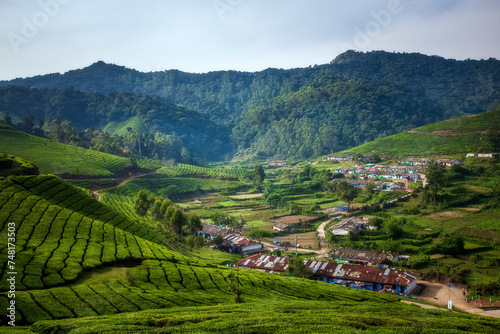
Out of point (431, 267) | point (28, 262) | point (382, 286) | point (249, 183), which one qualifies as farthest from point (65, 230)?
point (249, 183)

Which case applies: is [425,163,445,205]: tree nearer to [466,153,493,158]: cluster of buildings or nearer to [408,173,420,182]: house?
[408,173,420,182]: house

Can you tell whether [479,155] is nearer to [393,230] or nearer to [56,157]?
[393,230]

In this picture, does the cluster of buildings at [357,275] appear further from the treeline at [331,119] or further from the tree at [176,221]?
the treeline at [331,119]

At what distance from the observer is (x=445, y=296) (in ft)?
A: 109

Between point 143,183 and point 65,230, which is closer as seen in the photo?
point 65,230

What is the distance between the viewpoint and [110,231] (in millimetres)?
30219

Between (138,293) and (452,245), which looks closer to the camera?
(138,293)

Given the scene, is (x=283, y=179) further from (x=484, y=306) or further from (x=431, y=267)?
(x=484, y=306)

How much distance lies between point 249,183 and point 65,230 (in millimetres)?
72544

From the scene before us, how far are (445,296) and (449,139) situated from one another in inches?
2811

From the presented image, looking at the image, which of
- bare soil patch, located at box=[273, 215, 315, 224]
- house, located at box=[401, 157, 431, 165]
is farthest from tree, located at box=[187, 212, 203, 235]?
house, located at box=[401, 157, 431, 165]

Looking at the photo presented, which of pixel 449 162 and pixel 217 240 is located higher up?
pixel 449 162

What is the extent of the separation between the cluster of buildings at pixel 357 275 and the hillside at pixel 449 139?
60821 mm

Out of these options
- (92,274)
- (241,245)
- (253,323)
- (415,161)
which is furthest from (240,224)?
(415,161)
